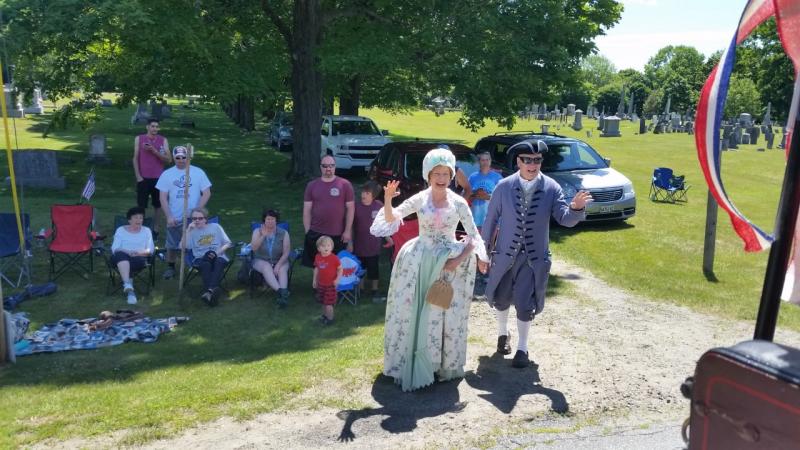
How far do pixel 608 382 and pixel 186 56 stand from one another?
12.4m

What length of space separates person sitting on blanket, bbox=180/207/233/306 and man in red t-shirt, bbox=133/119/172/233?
2.43 m

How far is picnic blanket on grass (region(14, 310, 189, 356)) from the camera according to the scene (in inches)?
271

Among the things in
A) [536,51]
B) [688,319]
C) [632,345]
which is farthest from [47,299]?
[536,51]

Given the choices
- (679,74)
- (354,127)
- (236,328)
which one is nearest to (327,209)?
(236,328)

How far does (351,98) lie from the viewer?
2698 centimetres

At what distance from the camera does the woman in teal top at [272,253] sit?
8578 millimetres

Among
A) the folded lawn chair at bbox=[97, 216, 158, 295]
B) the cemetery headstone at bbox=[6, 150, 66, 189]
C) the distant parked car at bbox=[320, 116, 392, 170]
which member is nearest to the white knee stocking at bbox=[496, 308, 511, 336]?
the folded lawn chair at bbox=[97, 216, 158, 295]

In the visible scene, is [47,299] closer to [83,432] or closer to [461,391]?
[83,432]

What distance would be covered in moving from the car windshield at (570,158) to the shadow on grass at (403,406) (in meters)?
8.85

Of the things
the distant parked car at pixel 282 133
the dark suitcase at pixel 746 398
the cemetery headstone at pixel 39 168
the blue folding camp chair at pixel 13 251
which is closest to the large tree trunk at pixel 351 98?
the distant parked car at pixel 282 133

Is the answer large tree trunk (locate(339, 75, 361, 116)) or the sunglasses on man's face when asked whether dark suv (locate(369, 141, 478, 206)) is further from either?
large tree trunk (locate(339, 75, 361, 116))

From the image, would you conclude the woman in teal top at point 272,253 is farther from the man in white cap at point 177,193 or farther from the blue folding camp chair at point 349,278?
the man in white cap at point 177,193

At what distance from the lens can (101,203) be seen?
1480cm

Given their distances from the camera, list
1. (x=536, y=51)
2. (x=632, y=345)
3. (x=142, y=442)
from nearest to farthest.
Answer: (x=142, y=442) < (x=632, y=345) < (x=536, y=51)
